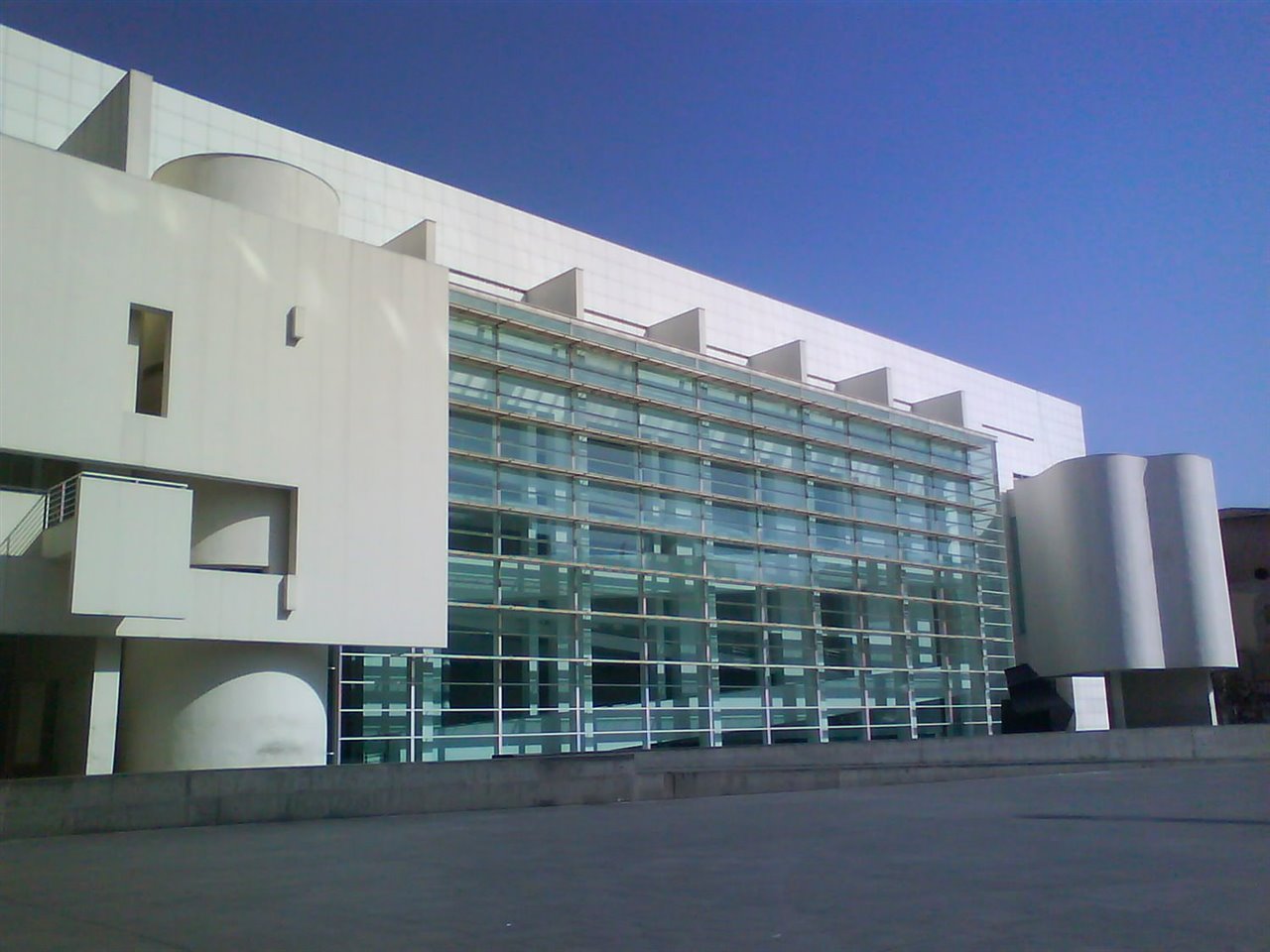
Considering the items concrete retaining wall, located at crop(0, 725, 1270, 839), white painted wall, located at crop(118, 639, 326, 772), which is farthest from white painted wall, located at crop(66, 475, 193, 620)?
concrete retaining wall, located at crop(0, 725, 1270, 839)

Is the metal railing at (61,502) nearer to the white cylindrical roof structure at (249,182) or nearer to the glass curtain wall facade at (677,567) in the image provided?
the white cylindrical roof structure at (249,182)

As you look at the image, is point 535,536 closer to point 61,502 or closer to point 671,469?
point 671,469

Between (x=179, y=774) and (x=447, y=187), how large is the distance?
860 inches

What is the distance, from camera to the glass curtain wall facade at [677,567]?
26.9 metres

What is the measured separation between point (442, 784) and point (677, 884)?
352 inches

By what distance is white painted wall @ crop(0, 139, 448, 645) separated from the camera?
60.7 ft

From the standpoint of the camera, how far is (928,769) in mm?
21406

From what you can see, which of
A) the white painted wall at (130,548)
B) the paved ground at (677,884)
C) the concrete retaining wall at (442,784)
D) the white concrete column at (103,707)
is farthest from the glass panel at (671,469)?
the paved ground at (677,884)

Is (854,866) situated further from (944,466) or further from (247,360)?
(944,466)

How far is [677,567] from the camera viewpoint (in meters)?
31.6

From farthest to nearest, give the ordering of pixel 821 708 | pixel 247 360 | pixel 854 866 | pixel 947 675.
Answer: pixel 947 675 → pixel 821 708 → pixel 247 360 → pixel 854 866

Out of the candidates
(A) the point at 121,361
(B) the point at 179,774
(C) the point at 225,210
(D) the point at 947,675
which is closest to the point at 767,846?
(B) the point at 179,774

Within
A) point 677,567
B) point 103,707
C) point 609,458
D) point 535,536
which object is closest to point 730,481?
point 677,567

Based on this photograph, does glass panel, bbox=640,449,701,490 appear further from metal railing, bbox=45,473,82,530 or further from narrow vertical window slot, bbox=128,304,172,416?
metal railing, bbox=45,473,82,530
